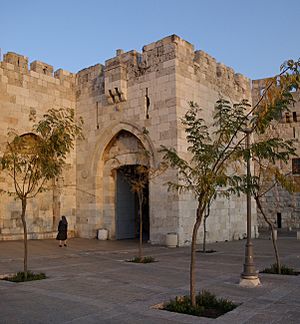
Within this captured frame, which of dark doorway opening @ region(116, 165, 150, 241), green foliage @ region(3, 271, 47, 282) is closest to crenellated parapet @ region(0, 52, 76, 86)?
dark doorway opening @ region(116, 165, 150, 241)

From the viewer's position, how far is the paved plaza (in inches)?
190

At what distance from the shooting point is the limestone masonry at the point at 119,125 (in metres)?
14.4

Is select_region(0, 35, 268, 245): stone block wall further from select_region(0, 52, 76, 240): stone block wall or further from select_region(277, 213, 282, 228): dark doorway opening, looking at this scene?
select_region(277, 213, 282, 228): dark doorway opening

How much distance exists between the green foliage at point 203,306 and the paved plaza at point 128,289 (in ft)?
0.56

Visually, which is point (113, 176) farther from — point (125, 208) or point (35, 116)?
point (35, 116)

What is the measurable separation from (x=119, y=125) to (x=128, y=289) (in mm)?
10282

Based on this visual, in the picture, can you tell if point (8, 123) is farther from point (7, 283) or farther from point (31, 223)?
point (7, 283)

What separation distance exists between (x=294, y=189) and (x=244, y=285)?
8.10ft

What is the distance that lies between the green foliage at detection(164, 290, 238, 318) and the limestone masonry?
8.20 metres

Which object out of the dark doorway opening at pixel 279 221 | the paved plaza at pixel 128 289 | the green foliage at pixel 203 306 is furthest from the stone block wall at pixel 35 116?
the dark doorway opening at pixel 279 221

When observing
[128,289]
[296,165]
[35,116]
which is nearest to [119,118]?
[35,116]

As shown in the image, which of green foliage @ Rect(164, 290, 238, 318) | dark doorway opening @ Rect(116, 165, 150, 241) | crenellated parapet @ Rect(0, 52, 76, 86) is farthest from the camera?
dark doorway opening @ Rect(116, 165, 150, 241)

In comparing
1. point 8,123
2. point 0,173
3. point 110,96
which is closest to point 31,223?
point 0,173

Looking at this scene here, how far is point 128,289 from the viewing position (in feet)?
21.3
